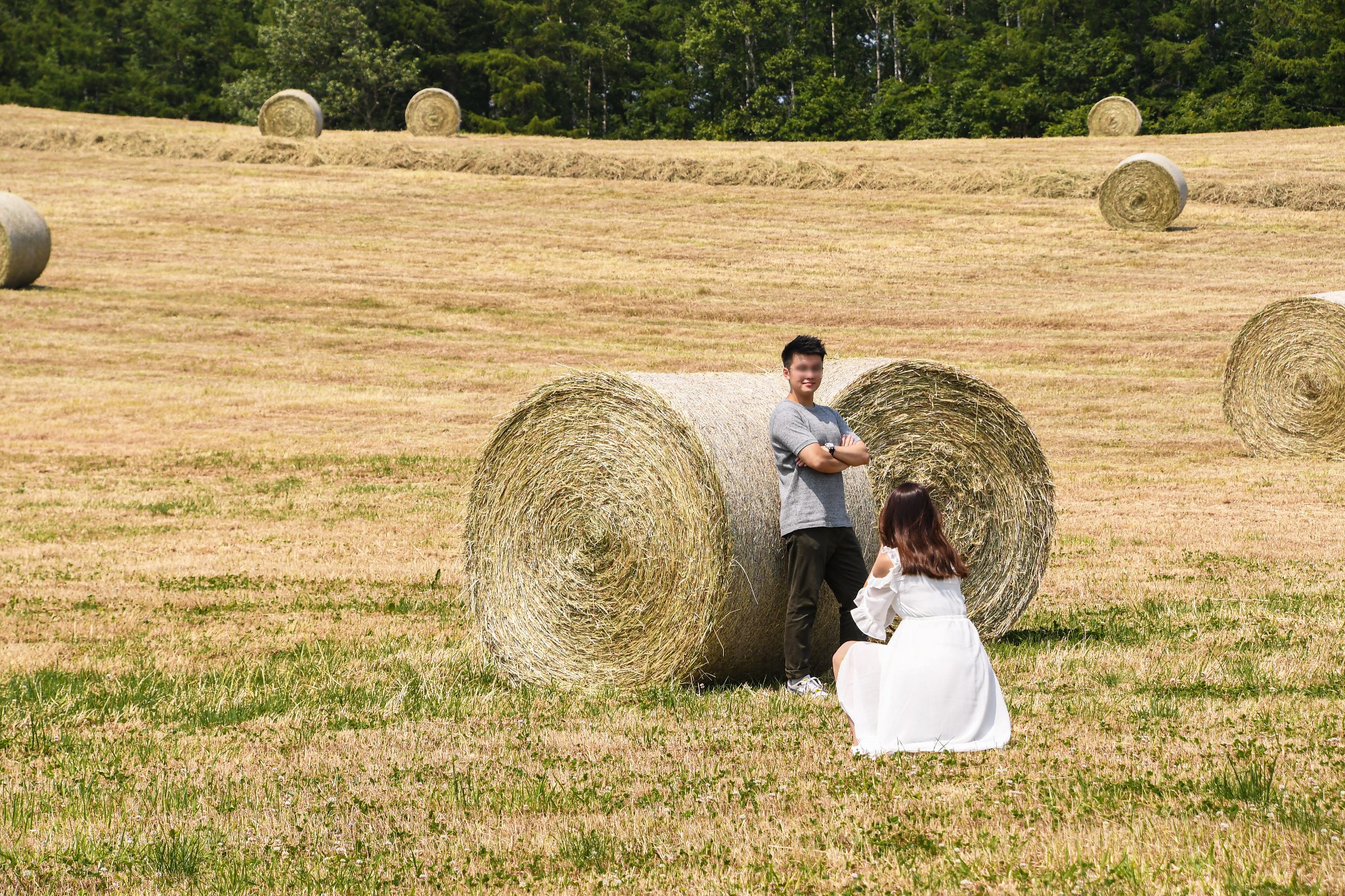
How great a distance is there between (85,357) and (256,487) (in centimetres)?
923

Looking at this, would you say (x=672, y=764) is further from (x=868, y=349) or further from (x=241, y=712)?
(x=868, y=349)

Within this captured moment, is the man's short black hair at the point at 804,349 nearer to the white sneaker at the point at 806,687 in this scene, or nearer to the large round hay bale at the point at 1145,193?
the white sneaker at the point at 806,687

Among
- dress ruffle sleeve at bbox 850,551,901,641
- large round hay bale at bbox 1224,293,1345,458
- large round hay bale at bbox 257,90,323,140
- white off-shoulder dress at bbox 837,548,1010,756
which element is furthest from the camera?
large round hay bale at bbox 257,90,323,140

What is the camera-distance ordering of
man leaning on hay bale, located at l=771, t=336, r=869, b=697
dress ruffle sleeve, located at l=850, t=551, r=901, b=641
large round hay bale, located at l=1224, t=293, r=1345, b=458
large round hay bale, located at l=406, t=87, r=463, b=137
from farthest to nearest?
large round hay bale, located at l=406, t=87, r=463, b=137 → large round hay bale, located at l=1224, t=293, r=1345, b=458 → man leaning on hay bale, located at l=771, t=336, r=869, b=697 → dress ruffle sleeve, located at l=850, t=551, r=901, b=641

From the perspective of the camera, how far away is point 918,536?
21.2ft

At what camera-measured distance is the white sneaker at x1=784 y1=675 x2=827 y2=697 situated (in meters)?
7.62

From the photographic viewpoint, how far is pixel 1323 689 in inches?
283

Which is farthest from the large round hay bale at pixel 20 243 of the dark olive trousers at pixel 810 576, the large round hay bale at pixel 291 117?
the dark olive trousers at pixel 810 576

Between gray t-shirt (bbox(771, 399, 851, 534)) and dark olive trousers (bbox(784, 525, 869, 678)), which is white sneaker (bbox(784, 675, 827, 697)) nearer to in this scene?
dark olive trousers (bbox(784, 525, 869, 678))

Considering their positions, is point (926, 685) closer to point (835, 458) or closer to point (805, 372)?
point (835, 458)

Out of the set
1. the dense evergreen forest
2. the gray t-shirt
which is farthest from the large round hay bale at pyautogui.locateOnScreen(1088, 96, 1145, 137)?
the gray t-shirt

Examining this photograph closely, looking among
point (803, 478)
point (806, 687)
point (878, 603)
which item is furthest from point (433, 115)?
point (878, 603)

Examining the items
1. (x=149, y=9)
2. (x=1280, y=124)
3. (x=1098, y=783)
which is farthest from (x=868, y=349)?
(x=149, y=9)

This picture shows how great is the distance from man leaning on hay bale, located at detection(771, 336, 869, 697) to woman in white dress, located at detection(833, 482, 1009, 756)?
1122 millimetres
